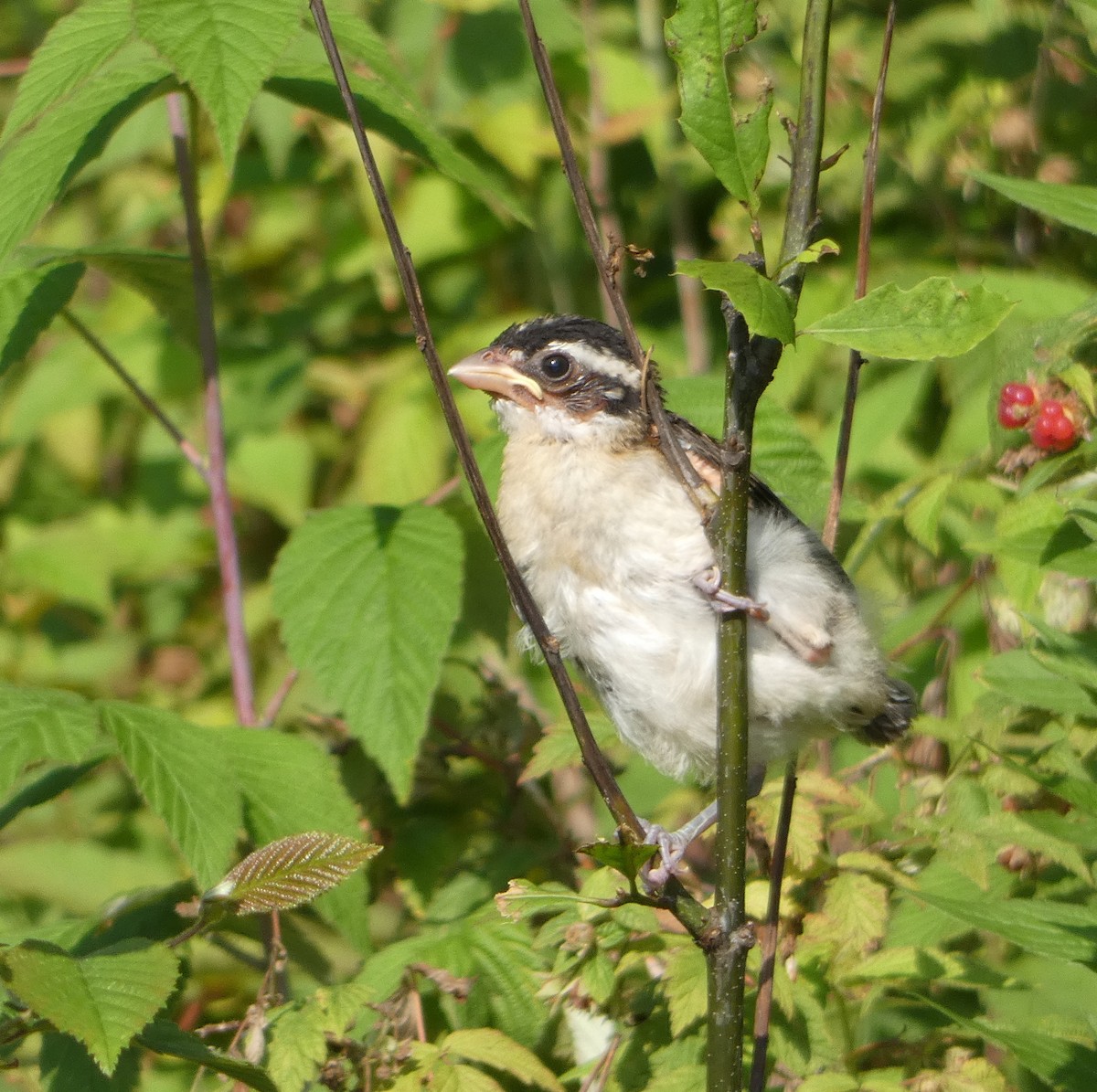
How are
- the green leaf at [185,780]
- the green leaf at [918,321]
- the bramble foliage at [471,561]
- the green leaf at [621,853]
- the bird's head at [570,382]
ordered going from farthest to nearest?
the bird's head at [570,382] < the green leaf at [185,780] < the bramble foliage at [471,561] < the green leaf at [621,853] < the green leaf at [918,321]

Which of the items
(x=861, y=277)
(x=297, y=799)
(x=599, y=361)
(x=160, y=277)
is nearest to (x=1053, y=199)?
(x=861, y=277)

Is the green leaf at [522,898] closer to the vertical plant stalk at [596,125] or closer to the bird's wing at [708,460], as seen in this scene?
the bird's wing at [708,460]

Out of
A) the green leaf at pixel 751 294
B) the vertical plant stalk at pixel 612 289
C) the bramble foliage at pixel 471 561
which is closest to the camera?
the green leaf at pixel 751 294

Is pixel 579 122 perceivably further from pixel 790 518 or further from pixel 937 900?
pixel 937 900

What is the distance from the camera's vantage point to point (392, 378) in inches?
242

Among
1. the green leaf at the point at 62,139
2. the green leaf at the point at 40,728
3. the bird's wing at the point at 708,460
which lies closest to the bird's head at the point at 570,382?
the bird's wing at the point at 708,460

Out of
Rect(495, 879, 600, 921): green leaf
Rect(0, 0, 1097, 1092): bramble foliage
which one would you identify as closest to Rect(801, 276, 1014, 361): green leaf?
Rect(0, 0, 1097, 1092): bramble foliage

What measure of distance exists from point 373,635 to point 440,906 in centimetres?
100

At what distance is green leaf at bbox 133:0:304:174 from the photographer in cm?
271

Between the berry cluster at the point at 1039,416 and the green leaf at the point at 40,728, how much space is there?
2123mm

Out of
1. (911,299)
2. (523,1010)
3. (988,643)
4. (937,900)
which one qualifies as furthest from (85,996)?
(988,643)

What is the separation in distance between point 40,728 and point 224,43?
1376mm

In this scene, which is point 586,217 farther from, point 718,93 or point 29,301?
point 29,301

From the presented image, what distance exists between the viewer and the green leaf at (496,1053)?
9.50ft
